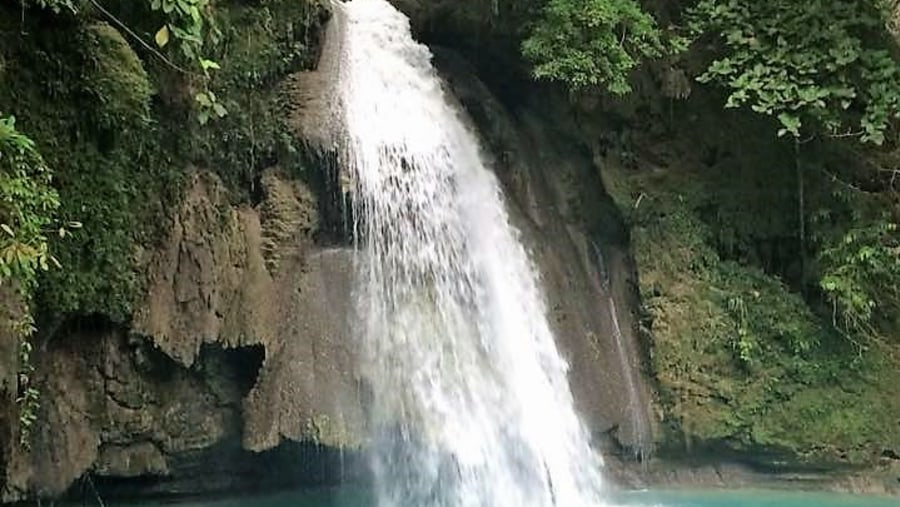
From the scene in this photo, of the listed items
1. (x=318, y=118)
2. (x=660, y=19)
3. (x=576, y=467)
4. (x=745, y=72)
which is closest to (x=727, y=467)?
(x=576, y=467)

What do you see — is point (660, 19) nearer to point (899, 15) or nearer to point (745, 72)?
point (745, 72)

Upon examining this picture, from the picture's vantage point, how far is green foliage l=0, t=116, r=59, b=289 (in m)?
5.32

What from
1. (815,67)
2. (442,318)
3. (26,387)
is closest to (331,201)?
(442,318)

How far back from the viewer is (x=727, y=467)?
1057cm

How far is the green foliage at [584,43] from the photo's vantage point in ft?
33.1

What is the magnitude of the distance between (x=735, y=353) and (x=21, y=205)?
790cm

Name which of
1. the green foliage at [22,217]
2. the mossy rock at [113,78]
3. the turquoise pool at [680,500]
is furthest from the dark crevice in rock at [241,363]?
the mossy rock at [113,78]

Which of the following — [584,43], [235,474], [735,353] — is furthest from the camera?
[735,353]

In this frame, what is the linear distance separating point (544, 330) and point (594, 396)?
3.24 ft

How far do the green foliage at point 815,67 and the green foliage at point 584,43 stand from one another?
3.48ft

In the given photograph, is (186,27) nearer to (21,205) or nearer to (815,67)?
(21,205)

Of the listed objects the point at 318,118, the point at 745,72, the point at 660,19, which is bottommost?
the point at 318,118

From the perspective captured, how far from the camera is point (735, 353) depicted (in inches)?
417

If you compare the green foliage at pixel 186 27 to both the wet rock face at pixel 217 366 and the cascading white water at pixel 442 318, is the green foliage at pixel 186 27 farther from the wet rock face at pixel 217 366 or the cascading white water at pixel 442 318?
the cascading white water at pixel 442 318
